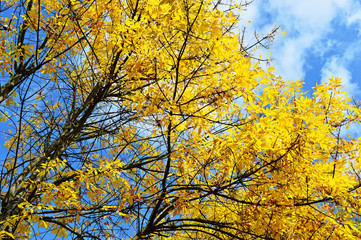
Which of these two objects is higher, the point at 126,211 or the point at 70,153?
the point at 70,153

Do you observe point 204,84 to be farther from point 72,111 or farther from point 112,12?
point 72,111

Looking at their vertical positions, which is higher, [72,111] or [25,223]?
[72,111]

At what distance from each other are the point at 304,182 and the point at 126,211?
7.76 feet

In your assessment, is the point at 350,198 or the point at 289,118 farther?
the point at 350,198

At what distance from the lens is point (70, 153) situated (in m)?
4.54

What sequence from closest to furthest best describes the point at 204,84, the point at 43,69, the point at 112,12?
1. the point at 204,84
2. the point at 112,12
3. the point at 43,69

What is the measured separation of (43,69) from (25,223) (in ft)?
8.08

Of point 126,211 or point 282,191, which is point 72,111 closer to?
point 126,211

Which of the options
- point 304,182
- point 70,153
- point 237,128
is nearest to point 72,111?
point 70,153

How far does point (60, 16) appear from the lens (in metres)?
3.86

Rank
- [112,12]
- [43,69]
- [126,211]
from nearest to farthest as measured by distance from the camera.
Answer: [126,211] → [112,12] → [43,69]

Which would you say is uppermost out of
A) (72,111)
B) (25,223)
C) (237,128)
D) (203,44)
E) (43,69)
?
(43,69)

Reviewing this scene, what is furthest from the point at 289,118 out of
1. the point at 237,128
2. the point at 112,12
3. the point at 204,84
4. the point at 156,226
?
the point at 112,12

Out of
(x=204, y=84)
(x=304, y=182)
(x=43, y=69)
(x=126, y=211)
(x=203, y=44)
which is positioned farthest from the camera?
(x=43, y=69)
